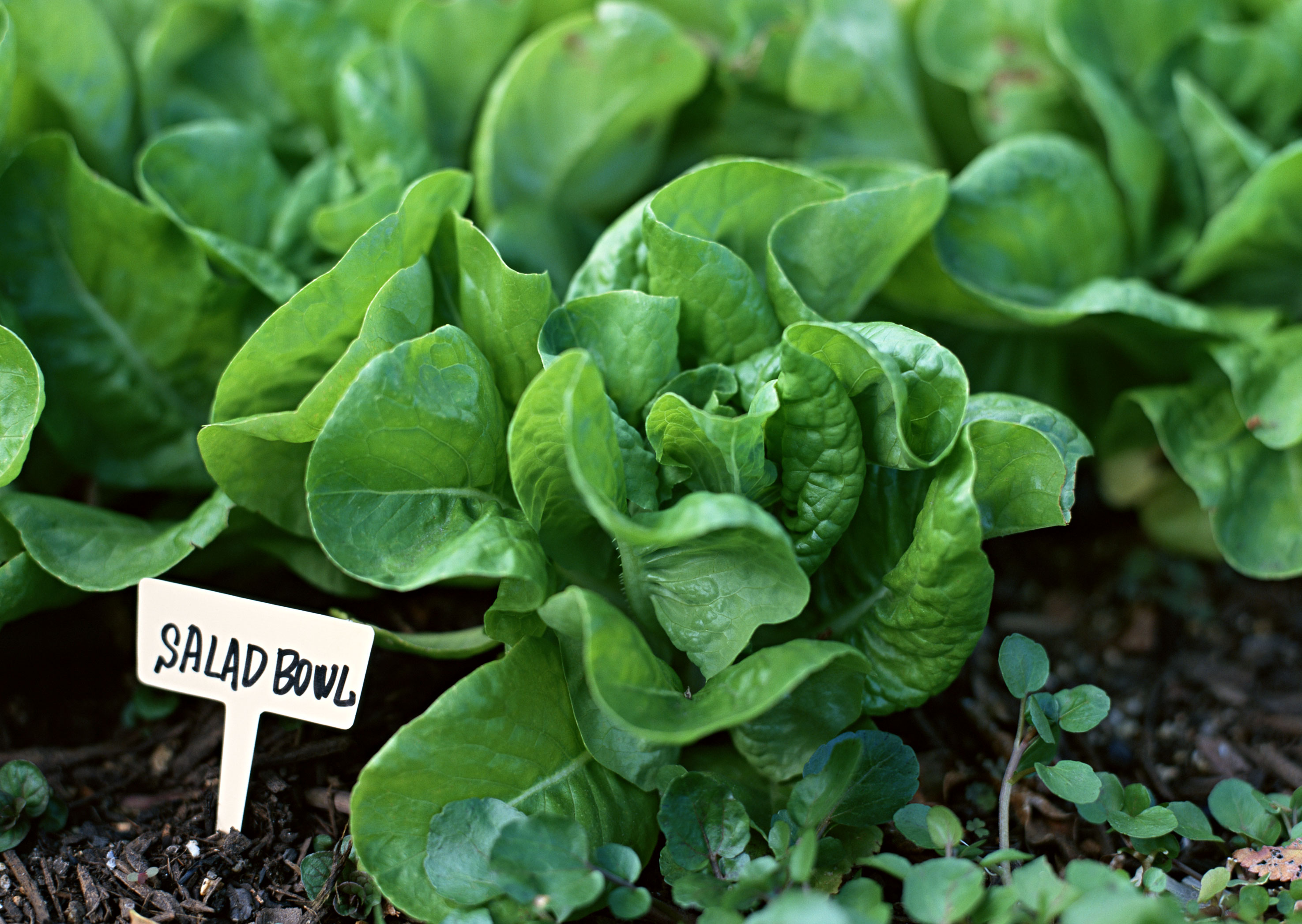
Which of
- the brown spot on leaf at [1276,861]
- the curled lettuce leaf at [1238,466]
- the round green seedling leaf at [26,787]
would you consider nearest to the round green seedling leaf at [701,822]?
the brown spot on leaf at [1276,861]

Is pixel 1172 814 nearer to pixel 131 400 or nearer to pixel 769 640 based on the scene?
pixel 769 640

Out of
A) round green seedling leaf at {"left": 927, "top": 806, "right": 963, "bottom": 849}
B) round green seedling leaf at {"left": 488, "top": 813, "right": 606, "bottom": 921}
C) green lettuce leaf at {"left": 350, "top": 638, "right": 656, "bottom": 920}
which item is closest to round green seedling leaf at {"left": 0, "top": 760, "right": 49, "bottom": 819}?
green lettuce leaf at {"left": 350, "top": 638, "right": 656, "bottom": 920}

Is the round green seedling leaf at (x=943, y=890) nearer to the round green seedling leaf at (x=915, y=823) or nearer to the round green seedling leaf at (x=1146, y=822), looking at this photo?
the round green seedling leaf at (x=915, y=823)

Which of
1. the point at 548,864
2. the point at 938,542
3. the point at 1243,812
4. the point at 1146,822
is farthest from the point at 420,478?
the point at 1243,812

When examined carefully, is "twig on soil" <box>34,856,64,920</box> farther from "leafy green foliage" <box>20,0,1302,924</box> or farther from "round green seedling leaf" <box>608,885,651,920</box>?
"round green seedling leaf" <box>608,885,651,920</box>

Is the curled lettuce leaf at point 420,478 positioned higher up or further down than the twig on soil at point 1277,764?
higher up

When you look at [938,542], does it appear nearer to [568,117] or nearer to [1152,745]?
[1152,745]
